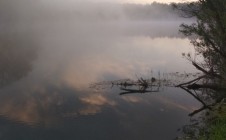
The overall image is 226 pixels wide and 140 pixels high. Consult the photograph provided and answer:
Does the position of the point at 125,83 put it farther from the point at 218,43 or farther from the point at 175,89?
the point at 218,43

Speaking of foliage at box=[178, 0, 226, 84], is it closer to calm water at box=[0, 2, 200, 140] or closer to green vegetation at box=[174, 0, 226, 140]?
green vegetation at box=[174, 0, 226, 140]

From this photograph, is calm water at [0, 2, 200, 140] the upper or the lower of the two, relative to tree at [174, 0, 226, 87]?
lower

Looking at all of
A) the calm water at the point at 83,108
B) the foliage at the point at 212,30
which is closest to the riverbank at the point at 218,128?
the foliage at the point at 212,30

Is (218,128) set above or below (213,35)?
below

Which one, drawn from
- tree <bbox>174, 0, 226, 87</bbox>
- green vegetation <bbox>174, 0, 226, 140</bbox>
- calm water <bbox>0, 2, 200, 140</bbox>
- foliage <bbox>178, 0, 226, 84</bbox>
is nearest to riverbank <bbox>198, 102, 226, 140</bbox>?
green vegetation <bbox>174, 0, 226, 140</bbox>

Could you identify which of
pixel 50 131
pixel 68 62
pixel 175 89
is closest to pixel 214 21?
pixel 175 89

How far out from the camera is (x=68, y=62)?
58531 mm

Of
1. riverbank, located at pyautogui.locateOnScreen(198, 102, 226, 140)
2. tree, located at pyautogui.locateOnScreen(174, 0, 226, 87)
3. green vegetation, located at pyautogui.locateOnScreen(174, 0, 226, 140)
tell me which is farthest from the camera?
tree, located at pyautogui.locateOnScreen(174, 0, 226, 87)

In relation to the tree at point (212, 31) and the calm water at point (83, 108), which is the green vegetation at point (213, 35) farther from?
the calm water at point (83, 108)

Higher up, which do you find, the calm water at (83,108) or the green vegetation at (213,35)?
the green vegetation at (213,35)

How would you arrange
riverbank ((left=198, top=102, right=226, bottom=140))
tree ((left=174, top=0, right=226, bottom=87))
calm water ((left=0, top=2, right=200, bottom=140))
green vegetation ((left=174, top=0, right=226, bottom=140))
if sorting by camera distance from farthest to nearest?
1. calm water ((left=0, top=2, right=200, bottom=140))
2. tree ((left=174, top=0, right=226, bottom=87))
3. green vegetation ((left=174, top=0, right=226, bottom=140))
4. riverbank ((left=198, top=102, right=226, bottom=140))

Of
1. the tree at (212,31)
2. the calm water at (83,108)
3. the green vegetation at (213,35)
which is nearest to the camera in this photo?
the green vegetation at (213,35)

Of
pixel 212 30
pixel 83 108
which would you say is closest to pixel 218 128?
pixel 212 30

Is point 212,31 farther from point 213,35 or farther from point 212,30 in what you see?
point 213,35
